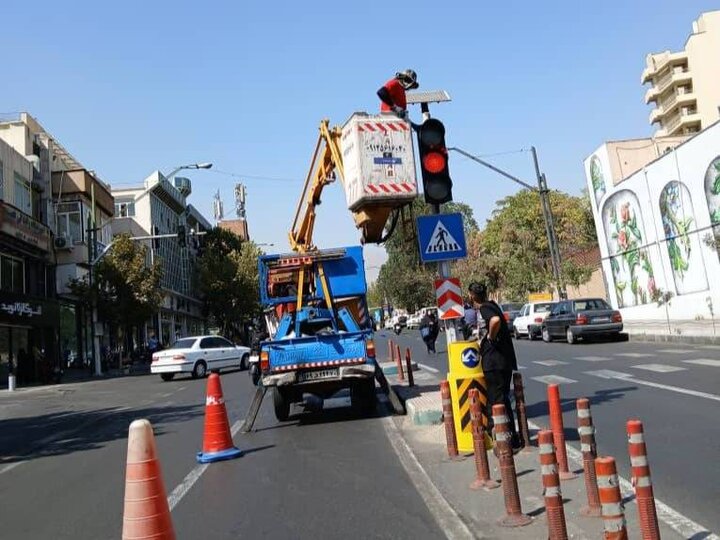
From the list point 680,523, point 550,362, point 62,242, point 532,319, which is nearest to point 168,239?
point 62,242

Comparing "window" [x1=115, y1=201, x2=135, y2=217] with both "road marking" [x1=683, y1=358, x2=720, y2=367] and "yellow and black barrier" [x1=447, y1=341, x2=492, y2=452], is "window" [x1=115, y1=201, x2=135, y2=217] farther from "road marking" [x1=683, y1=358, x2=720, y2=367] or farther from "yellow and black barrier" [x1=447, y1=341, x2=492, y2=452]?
"yellow and black barrier" [x1=447, y1=341, x2=492, y2=452]

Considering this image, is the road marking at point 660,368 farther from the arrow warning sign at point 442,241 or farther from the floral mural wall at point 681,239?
the floral mural wall at point 681,239

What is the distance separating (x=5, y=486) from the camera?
8086 millimetres

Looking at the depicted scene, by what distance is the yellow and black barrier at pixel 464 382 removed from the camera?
7.71 m

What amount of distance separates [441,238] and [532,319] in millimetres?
22812

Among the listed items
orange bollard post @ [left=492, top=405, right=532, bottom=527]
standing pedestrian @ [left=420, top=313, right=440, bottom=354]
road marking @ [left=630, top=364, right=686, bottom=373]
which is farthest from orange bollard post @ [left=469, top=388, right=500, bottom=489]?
standing pedestrian @ [left=420, top=313, right=440, bottom=354]

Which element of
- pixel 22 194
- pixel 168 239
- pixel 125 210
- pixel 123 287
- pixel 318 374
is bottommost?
pixel 318 374

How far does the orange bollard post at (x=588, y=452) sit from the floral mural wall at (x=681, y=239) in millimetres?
25186

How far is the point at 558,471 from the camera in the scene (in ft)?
16.7

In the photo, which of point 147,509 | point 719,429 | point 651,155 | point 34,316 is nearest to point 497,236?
point 651,155

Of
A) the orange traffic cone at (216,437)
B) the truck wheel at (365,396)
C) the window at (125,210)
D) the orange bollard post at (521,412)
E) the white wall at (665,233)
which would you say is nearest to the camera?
the orange bollard post at (521,412)

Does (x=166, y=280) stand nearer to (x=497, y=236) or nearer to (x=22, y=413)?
(x=497, y=236)

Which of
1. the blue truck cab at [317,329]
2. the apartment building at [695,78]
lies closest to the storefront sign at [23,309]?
the blue truck cab at [317,329]

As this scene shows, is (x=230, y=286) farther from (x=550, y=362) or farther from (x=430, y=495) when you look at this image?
(x=430, y=495)
